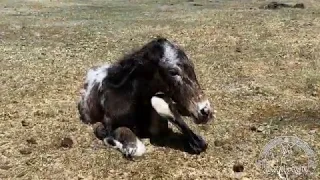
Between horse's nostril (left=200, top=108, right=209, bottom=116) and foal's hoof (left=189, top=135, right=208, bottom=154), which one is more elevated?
horse's nostril (left=200, top=108, right=209, bottom=116)

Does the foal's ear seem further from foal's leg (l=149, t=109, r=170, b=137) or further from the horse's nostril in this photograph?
the horse's nostril

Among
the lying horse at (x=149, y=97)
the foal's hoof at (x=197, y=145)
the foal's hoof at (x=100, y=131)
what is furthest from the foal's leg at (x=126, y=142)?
the foal's hoof at (x=197, y=145)

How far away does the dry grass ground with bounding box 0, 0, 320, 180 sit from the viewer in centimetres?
606

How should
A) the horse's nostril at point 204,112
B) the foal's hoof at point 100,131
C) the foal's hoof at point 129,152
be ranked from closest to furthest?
the horse's nostril at point 204,112
the foal's hoof at point 129,152
the foal's hoof at point 100,131

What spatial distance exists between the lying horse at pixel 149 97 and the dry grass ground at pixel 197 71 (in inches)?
9.3

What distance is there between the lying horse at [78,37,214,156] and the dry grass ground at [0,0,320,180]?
236mm

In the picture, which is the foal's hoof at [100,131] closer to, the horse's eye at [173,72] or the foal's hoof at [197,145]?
the foal's hoof at [197,145]

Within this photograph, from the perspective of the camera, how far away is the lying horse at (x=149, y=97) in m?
5.93

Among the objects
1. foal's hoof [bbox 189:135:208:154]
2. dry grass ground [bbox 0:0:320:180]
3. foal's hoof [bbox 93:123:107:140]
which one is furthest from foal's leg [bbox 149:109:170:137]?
foal's hoof [bbox 93:123:107:140]

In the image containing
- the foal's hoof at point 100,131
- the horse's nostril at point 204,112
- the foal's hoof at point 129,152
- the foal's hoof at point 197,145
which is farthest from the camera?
the foal's hoof at point 100,131

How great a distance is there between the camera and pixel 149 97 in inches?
246

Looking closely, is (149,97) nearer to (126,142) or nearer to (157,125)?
(157,125)

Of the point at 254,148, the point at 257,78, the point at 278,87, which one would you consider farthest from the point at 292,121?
the point at 257,78

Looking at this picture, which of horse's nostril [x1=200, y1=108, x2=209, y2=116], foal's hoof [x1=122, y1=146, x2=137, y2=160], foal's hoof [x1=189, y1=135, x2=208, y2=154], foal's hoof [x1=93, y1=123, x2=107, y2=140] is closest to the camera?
horse's nostril [x1=200, y1=108, x2=209, y2=116]
